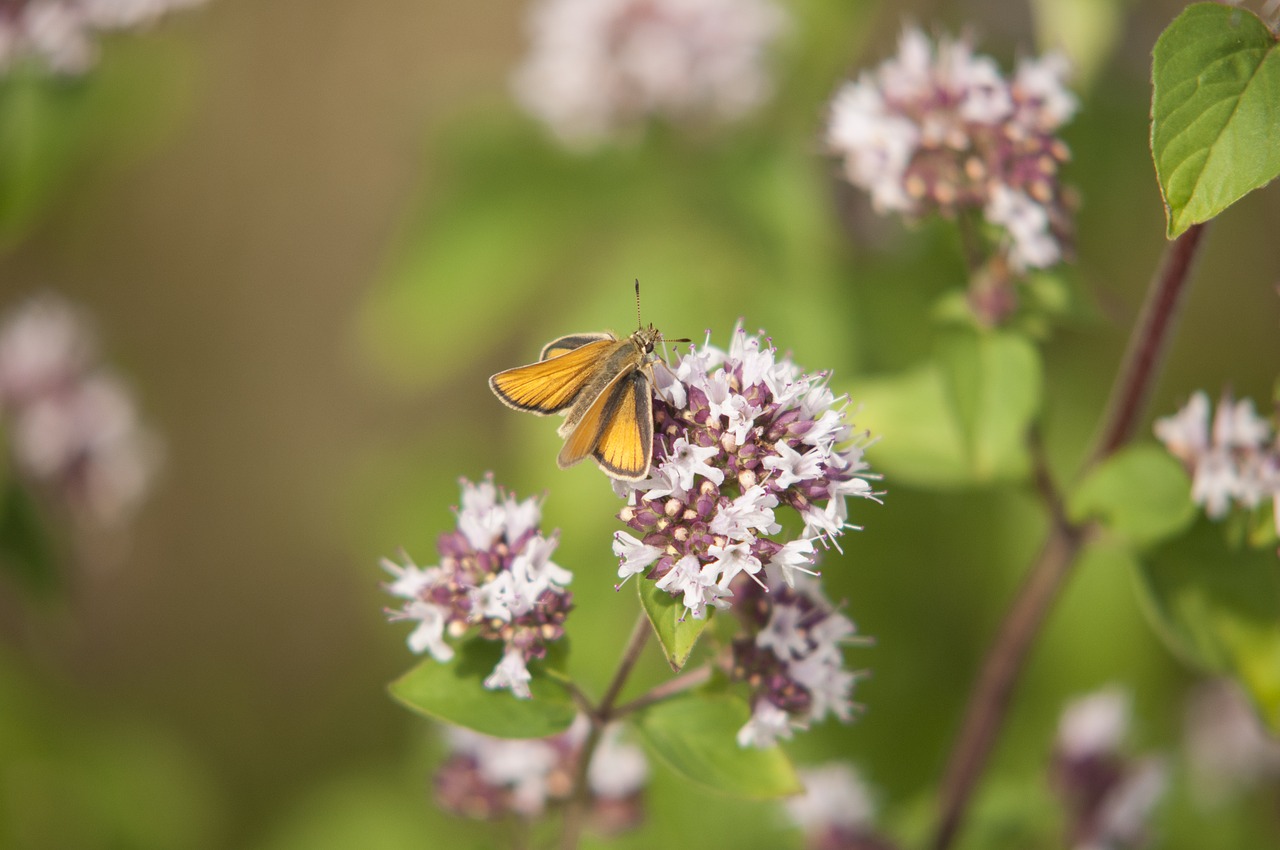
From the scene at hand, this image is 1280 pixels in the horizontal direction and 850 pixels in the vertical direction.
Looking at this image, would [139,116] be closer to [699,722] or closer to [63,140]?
[63,140]

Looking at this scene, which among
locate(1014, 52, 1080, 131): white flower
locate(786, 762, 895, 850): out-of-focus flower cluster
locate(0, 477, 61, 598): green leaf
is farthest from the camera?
locate(0, 477, 61, 598): green leaf

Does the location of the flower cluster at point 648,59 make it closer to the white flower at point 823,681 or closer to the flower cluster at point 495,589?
the flower cluster at point 495,589

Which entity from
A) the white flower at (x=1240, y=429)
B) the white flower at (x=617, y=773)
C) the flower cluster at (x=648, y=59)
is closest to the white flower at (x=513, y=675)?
the white flower at (x=617, y=773)

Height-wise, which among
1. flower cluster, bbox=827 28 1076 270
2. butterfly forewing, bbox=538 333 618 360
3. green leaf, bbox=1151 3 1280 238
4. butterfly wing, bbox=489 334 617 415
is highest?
flower cluster, bbox=827 28 1076 270

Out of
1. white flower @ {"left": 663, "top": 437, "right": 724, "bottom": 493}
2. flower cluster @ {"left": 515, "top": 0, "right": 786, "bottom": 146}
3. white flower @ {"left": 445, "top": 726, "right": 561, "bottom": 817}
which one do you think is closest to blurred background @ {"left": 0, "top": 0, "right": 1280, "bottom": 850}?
flower cluster @ {"left": 515, "top": 0, "right": 786, "bottom": 146}

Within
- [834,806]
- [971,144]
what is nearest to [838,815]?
[834,806]

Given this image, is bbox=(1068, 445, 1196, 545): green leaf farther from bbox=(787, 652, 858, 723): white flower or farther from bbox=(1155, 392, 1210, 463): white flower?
bbox=(787, 652, 858, 723): white flower
